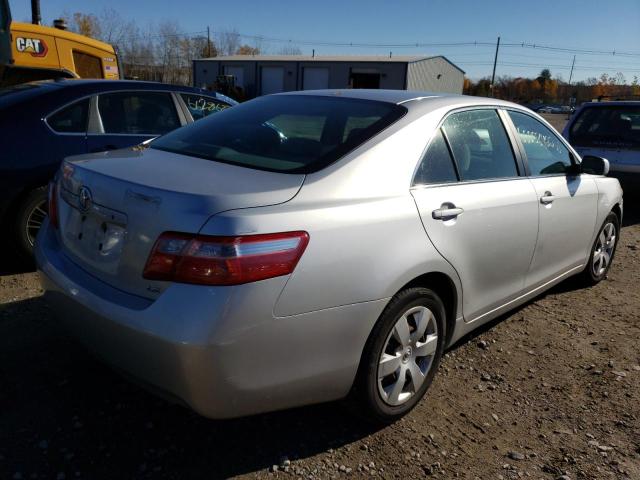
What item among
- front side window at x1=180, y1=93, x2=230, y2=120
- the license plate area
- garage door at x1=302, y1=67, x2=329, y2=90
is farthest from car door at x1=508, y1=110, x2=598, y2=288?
garage door at x1=302, y1=67, x2=329, y2=90

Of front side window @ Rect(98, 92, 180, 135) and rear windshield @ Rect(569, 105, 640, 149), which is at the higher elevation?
front side window @ Rect(98, 92, 180, 135)

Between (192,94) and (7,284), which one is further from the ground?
(192,94)

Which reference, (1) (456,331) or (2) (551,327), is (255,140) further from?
(2) (551,327)

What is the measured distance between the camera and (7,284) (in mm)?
4094

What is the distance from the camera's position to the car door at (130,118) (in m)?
4.74

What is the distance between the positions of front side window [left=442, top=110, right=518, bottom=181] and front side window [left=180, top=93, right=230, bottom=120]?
2.90m

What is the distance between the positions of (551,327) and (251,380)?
2851mm

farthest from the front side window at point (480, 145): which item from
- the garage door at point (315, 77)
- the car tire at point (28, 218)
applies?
the garage door at point (315, 77)

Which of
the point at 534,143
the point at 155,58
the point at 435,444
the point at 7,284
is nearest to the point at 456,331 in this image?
the point at 435,444

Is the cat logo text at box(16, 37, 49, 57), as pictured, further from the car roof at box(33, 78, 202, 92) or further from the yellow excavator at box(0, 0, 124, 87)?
the car roof at box(33, 78, 202, 92)

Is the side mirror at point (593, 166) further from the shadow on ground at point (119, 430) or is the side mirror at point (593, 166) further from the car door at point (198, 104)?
the car door at point (198, 104)

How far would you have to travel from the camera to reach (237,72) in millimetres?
56844

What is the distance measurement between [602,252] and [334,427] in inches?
135

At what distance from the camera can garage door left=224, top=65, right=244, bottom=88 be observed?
185ft
